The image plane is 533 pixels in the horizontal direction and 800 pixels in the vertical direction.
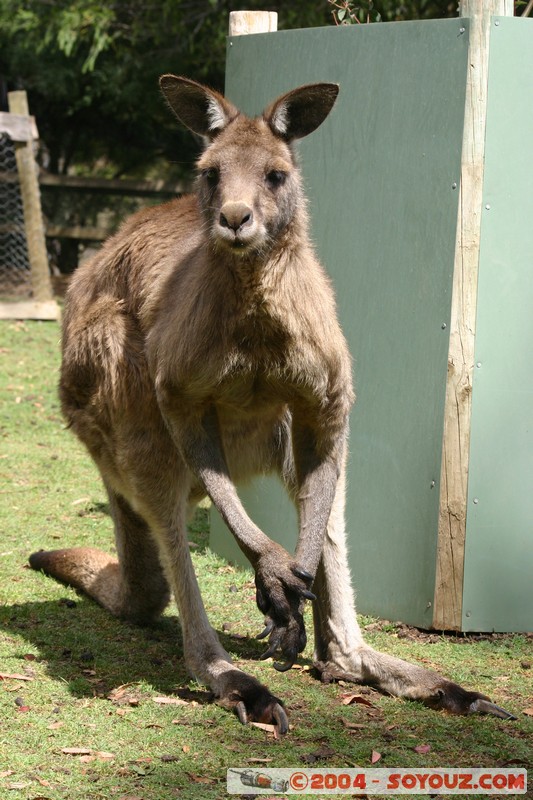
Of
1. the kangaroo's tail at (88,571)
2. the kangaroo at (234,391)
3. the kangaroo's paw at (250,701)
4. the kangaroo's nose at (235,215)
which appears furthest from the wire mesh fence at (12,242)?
the kangaroo's nose at (235,215)

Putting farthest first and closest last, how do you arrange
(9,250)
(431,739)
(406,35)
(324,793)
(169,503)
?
(9,250) < (406,35) < (169,503) < (431,739) < (324,793)

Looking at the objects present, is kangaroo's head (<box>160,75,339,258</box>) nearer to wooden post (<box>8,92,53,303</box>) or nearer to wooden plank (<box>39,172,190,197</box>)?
wooden post (<box>8,92,53,303</box>)

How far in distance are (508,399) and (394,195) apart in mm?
1003

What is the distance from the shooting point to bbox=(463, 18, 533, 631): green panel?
4.43 metres

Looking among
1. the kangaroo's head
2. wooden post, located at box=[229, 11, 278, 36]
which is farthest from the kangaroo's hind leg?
wooden post, located at box=[229, 11, 278, 36]

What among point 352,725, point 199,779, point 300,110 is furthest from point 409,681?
point 300,110

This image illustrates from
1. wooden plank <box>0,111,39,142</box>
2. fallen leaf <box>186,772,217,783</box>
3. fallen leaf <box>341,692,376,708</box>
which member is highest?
wooden plank <box>0,111,39,142</box>

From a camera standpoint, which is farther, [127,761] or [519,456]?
[519,456]

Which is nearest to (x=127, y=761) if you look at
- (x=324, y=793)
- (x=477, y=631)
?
(x=324, y=793)

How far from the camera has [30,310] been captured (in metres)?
12.2

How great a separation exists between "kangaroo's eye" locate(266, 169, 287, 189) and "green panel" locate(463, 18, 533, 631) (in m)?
1.11

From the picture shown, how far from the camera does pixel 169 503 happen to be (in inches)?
167

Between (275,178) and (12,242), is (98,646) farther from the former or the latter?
(12,242)

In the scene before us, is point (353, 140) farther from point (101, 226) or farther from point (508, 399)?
point (101, 226)
